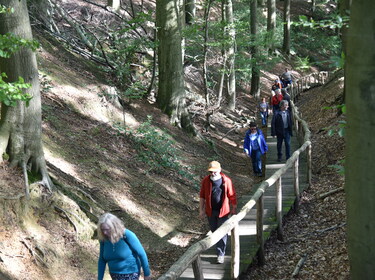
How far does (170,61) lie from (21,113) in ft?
27.5

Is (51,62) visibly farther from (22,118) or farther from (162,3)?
(22,118)

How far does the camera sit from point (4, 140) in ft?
25.8

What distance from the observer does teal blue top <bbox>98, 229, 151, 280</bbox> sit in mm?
5121

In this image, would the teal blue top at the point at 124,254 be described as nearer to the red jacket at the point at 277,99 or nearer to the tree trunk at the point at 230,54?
the red jacket at the point at 277,99

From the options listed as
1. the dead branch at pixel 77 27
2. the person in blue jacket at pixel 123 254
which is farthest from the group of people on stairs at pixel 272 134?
the person in blue jacket at pixel 123 254

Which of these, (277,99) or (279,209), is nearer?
(279,209)

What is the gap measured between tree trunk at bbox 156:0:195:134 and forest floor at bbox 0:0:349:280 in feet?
1.72

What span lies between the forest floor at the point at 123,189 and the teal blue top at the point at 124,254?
7.08ft

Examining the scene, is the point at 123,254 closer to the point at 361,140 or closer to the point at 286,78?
the point at 361,140

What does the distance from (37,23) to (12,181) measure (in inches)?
365

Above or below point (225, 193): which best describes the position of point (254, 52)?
below

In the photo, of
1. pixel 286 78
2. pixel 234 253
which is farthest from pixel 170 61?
pixel 234 253

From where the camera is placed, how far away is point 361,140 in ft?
13.2

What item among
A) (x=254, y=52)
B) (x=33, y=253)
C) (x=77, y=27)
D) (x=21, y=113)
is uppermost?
(x=77, y=27)
